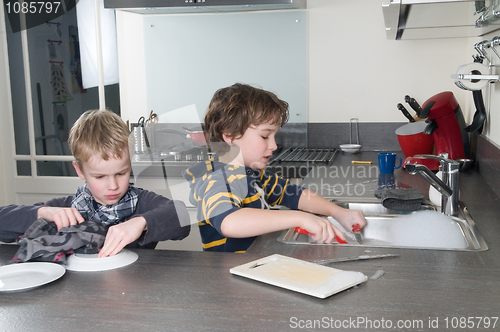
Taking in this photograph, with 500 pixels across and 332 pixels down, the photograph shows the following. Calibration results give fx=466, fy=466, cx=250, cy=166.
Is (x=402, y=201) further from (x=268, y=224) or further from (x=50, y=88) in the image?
(x=50, y=88)

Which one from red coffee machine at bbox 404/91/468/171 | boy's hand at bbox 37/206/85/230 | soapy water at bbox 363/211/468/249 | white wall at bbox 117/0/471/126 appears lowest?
soapy water at bbox 363/211/468/249

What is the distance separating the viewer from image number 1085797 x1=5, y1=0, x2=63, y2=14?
2.79 metres

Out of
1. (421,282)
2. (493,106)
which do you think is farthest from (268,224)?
(493,106)

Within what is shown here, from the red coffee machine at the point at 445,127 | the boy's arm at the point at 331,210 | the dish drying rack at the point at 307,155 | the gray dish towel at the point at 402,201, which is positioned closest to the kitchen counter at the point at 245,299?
the boy's arm at the point at 331,210

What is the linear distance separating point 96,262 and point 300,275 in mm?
392

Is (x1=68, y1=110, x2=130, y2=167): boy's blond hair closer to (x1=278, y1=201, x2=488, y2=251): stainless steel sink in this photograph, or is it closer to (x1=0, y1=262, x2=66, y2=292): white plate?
(x1=0, y1=262, x2=66, y2=292): white plate

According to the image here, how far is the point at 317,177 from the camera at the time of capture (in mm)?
1900

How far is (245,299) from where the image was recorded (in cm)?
73

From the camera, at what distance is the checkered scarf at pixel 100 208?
1253 mm

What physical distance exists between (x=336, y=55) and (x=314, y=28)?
0.19 m

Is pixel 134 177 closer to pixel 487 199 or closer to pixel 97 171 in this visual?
pixel 97 171

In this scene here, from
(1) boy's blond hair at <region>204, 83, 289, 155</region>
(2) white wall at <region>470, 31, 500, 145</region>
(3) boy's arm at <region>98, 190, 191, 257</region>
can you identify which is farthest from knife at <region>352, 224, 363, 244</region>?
(2) white wall at <region>470, 31, 500, 145</region>

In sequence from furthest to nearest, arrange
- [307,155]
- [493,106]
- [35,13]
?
[35,13] → [307,155] → [493,106]

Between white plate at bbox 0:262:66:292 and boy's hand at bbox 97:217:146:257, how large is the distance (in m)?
0.09
